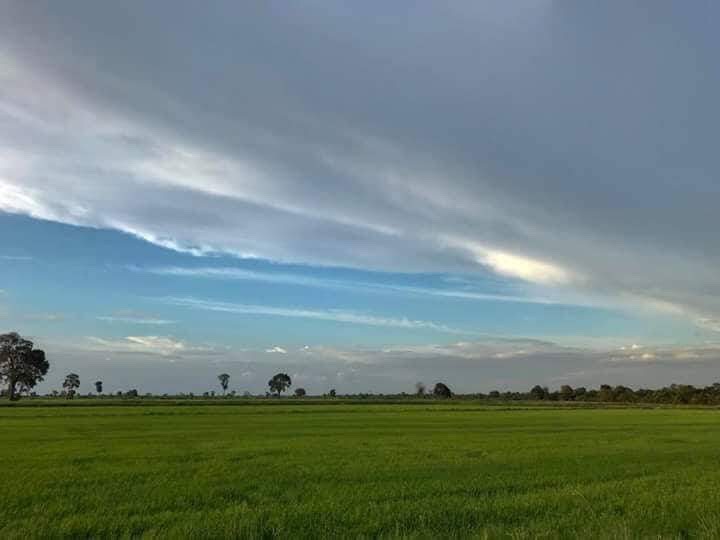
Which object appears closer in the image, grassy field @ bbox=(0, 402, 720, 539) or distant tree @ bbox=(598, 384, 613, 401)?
grassy field @ bbox=(0, 402, 720, 539)

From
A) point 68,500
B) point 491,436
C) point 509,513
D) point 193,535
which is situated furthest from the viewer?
point 491,436

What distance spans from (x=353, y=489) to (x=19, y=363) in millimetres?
148946

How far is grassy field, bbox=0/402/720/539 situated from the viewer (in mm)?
13750

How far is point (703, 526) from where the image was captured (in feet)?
43.9

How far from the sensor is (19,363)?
149250mm

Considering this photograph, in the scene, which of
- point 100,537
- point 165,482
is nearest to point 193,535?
point 100,537

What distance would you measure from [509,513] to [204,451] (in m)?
18.7

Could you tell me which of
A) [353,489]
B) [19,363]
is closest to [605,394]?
[19,363]

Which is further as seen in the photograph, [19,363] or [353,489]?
[19,363]

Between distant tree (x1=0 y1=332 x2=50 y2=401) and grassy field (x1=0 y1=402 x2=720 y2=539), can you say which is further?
distant tree (x1=0 y1=332 x2=50 y2=401)

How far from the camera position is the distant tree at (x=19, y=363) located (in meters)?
149

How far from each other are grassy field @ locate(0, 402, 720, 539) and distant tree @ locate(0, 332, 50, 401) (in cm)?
12495

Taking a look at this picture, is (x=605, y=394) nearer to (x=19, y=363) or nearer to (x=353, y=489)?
(x=19, y=363)

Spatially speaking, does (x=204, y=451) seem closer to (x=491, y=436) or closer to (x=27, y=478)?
(x=27, y=478)
